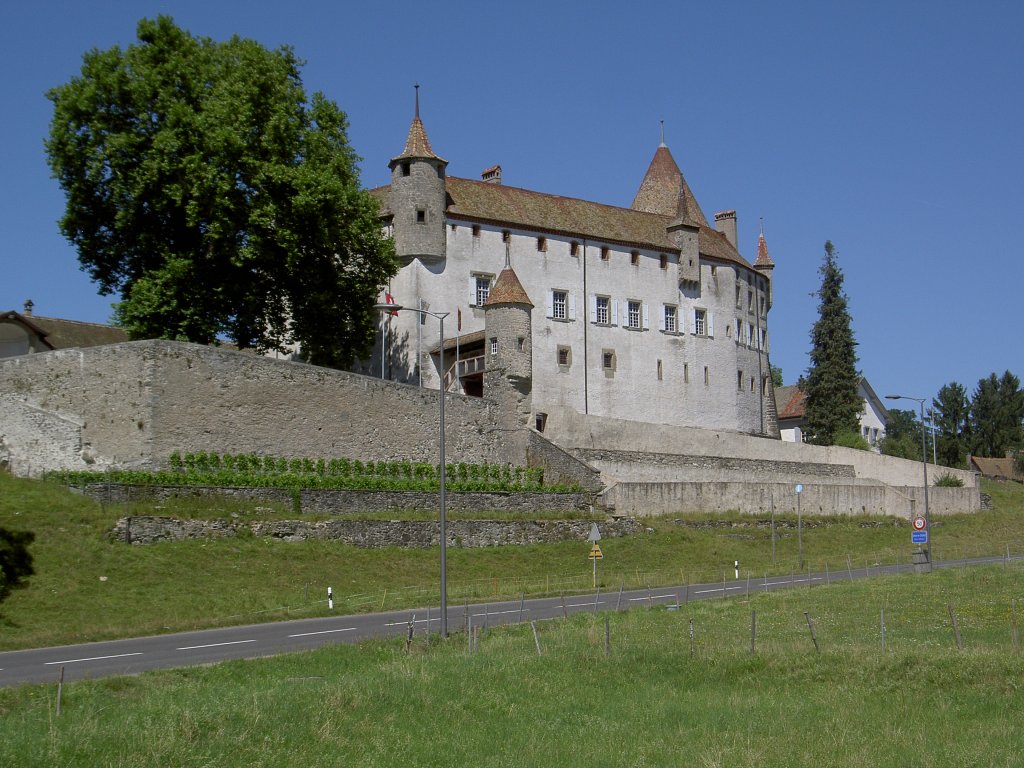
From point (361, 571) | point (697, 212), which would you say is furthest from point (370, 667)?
point (697, 212)

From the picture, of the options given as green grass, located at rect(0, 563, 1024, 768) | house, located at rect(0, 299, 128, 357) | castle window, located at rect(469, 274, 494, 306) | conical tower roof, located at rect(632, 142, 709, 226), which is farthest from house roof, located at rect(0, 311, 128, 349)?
green grass, located at rect(0, 563, 1024, 768)

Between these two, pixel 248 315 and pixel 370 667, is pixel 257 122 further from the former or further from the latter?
pixel 370 667

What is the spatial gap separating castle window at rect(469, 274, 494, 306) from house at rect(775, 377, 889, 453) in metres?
Answer: 29.4

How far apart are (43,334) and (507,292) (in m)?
22.0

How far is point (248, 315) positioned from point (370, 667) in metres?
30.0

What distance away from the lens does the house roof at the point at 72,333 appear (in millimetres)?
61487

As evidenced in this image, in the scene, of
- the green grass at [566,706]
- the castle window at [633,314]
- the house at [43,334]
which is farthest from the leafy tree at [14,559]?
the castle window at [633,314]

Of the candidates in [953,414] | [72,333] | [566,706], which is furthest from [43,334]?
[953,414]

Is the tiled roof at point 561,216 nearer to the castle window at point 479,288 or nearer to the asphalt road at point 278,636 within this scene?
the castle window at point 479,288

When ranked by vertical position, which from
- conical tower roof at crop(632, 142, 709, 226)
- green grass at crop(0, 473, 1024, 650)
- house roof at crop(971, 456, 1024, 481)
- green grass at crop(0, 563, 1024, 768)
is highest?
conical tower roof at crop(632, 142, 709, 226)

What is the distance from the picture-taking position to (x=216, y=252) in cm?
4919

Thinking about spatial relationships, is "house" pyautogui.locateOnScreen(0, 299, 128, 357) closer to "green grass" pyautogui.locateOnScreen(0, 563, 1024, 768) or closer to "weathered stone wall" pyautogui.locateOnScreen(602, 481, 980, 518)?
"weathered stone wall" pyautogui.locateOnScreen(602, 481, 980, 518)

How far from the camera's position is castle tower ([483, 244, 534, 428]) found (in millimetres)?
57938

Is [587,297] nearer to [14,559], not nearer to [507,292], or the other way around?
[507,292]
